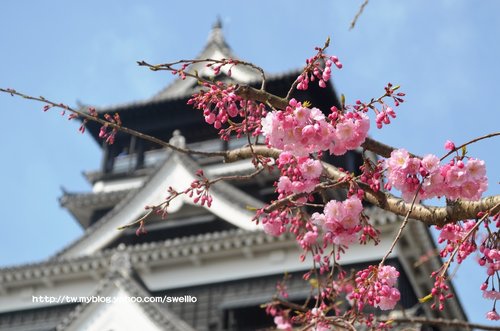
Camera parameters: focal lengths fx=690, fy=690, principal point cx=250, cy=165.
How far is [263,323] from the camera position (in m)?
10.4

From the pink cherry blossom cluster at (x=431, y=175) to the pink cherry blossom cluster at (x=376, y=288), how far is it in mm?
391

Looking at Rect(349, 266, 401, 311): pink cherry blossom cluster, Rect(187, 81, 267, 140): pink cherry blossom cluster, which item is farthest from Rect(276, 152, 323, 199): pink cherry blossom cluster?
Rect(349, 266, 401, 311): pink cherry blossom cluster

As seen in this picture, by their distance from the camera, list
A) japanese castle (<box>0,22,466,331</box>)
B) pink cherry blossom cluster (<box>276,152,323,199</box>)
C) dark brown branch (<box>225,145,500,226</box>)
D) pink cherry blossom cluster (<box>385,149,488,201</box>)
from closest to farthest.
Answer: pink cherry blossom cluster (<box>385,149,488,201</box>) < dark brown branch (<box>225,145,500,226</box>) < pink cherry blossom cluster (<box>276,152,323,199</box>) < japanese castle (<box>0,22,466,331</box>)

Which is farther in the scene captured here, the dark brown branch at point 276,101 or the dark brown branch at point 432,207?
the dark brown branch at point 276,101

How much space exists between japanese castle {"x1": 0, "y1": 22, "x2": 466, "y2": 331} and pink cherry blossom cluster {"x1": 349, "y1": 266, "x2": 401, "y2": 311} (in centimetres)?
619

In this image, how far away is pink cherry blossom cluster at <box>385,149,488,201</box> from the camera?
285 cm

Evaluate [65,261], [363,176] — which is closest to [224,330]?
[65,261]

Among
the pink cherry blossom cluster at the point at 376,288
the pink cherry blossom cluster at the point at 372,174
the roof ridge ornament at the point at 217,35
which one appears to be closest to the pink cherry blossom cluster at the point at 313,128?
the pink cherry blossom cluster at the point at 372,174

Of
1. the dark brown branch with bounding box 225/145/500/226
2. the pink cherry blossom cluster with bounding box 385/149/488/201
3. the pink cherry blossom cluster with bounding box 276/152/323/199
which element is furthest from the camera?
the pink cherry blossom cluster with bounding box 276/152/323/199

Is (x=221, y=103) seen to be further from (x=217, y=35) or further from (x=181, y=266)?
(x=217, y=35)

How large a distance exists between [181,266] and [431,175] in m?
8.68

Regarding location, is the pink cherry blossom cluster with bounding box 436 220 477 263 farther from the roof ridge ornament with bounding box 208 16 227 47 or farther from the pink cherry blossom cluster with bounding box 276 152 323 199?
the roof ridge ornament with bounding box 208 16 227 47

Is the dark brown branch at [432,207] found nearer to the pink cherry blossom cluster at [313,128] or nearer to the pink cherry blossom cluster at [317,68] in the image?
the pink cherry blossom cluster at [313,128]

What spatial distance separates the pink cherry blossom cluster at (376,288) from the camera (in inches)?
120
